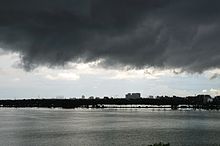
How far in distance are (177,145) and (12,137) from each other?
54.4 m

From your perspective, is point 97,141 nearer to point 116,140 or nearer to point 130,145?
point 116,140

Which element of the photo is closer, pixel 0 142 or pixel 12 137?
pixel 0 142

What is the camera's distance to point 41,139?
12350cm

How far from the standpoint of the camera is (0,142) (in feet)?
379

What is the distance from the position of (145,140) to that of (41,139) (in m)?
31.4

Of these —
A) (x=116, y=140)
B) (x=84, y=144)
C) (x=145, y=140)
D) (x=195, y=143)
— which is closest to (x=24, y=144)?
(x=84, y=144)

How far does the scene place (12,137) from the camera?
13150 cm

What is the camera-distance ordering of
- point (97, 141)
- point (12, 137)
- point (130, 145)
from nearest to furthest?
point (130, 145), point (97, 141), point (12, 137)

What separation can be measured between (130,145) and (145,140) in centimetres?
1346

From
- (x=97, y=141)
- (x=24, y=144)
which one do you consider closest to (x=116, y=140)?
(x=97, y=141)

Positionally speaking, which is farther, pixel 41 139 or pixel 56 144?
pixel 41 139

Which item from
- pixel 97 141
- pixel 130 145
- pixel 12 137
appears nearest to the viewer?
pixel 130 145

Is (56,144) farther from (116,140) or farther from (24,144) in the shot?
(116,140)

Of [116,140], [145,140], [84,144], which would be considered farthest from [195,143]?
[84,144]
